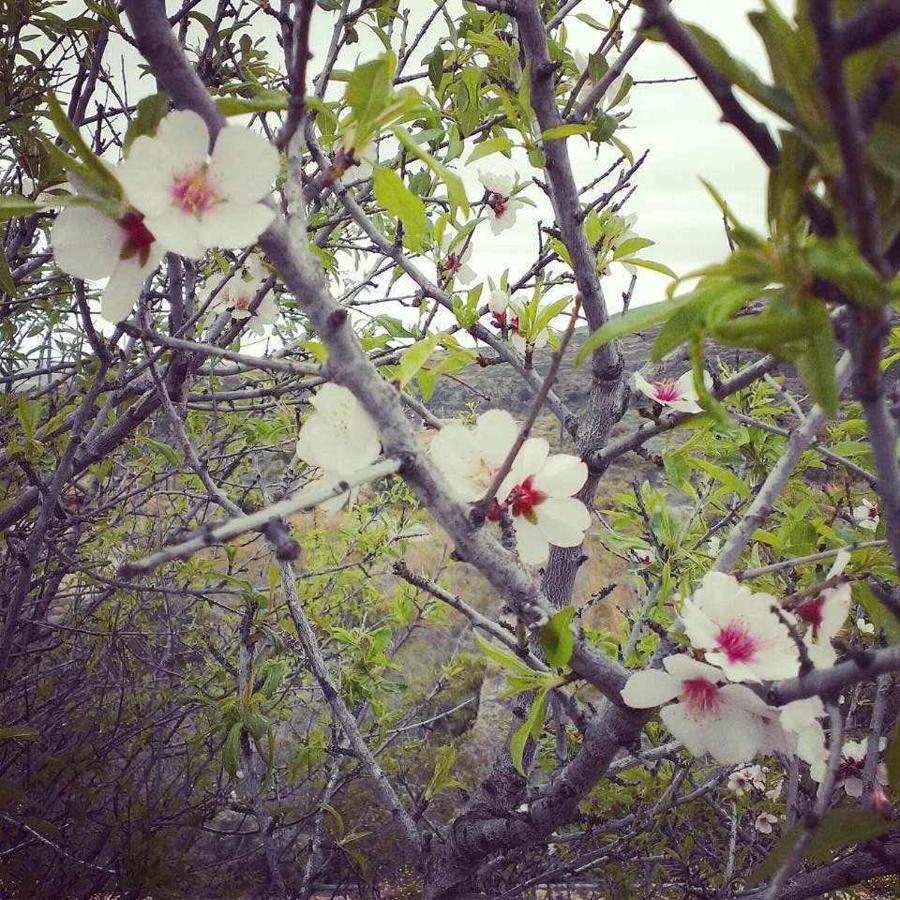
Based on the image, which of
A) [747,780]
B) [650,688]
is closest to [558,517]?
[650,688]

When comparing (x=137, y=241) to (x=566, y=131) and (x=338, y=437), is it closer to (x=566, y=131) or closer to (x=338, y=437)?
(x=338, y=437)

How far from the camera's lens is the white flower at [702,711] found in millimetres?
854

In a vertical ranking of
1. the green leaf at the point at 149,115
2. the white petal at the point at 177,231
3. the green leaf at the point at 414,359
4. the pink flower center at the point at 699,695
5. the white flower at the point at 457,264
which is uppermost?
the green leaf at the point at 149,115

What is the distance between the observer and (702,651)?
918 millimetres

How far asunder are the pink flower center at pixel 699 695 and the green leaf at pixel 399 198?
746mm

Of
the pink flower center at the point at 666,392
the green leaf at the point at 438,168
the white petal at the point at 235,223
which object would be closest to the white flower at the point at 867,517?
the pink flower center at the point at 666,392

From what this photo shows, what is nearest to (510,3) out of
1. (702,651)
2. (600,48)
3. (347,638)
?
(600,48)

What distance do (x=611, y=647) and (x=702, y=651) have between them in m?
1.55

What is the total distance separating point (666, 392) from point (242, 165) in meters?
1.11

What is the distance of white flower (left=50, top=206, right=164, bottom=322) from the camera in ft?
2.28

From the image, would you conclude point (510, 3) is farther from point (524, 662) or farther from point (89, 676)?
point (89, 676)

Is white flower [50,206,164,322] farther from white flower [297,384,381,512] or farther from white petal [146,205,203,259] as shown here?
white flower [297,384,381,512]

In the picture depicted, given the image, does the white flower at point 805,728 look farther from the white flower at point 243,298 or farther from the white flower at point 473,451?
the white flower at point 243,298

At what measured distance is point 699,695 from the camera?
88cm
